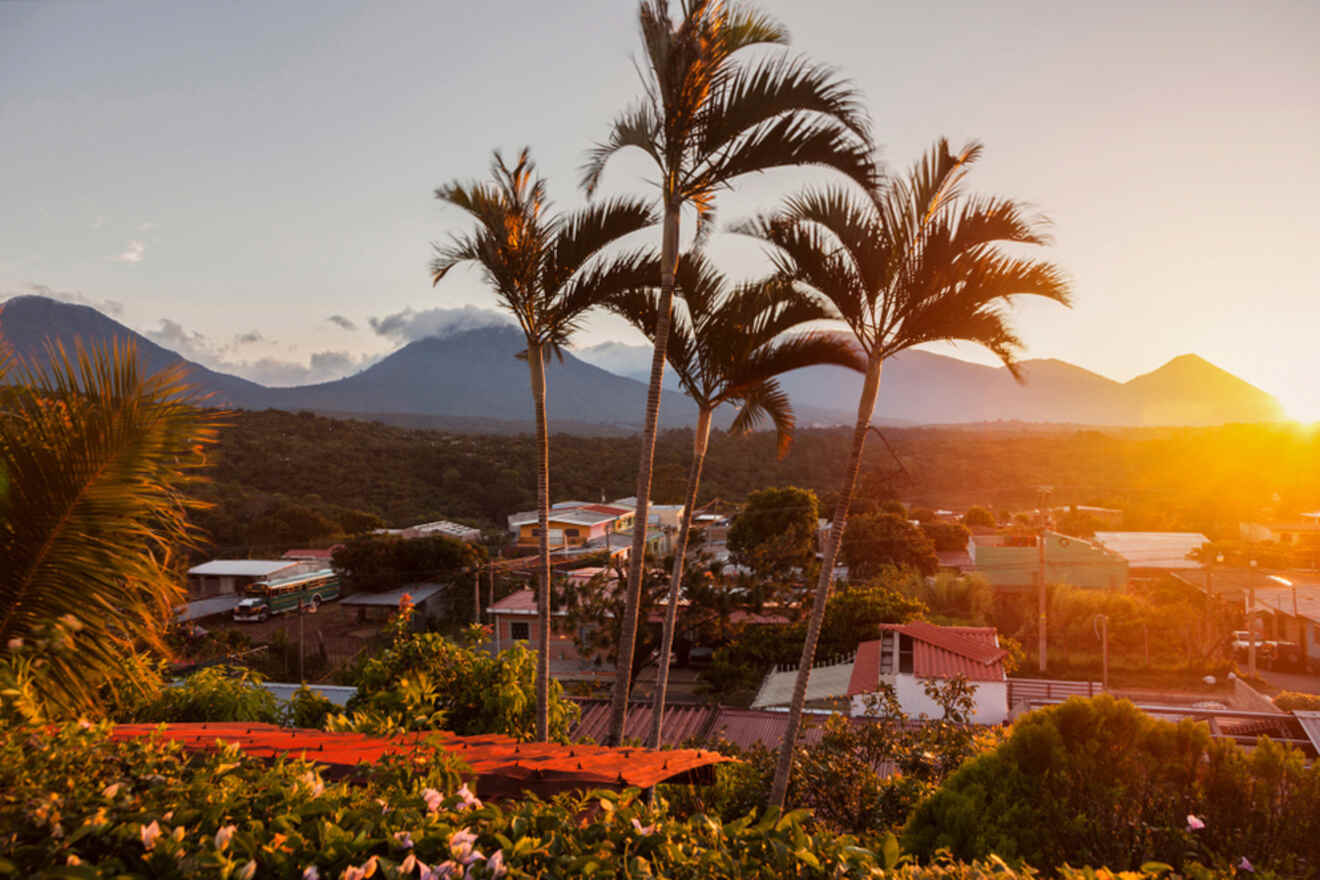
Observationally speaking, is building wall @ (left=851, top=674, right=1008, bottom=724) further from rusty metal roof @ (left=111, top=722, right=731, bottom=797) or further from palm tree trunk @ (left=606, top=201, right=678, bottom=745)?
rusty metal roof @ (left=111, top=722, right=731, bottom=797)

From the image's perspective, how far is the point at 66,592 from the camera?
1951 millimetres

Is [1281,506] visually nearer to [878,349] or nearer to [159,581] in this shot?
[878,349]

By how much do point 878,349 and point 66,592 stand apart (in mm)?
4465

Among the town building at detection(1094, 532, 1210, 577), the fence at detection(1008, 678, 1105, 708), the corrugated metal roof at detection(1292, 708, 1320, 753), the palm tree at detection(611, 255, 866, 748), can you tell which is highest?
the palm tree at detection(611, 255, 866, 748)

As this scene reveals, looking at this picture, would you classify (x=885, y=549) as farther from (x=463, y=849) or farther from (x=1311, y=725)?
(x=463, y=849)

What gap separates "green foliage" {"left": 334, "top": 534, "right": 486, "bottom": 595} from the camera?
2669 centimetres

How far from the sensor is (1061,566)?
75.5 ft

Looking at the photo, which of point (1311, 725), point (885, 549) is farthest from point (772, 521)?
point (1311, 725)

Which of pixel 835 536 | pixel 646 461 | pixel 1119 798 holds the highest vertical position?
pixel 646 461

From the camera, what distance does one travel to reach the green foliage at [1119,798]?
3035 millimetres

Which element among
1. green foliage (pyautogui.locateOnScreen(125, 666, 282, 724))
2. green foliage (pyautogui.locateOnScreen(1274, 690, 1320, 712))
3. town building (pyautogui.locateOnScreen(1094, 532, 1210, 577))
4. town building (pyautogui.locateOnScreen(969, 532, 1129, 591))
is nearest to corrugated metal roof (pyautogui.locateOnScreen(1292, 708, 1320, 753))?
green foliage (pyautogui.locateOnScreen(1274, 690, 1320, 712))

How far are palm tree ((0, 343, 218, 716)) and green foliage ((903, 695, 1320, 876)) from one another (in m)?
3.31

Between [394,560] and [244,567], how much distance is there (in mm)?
5862

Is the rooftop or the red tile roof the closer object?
the red tile roof
